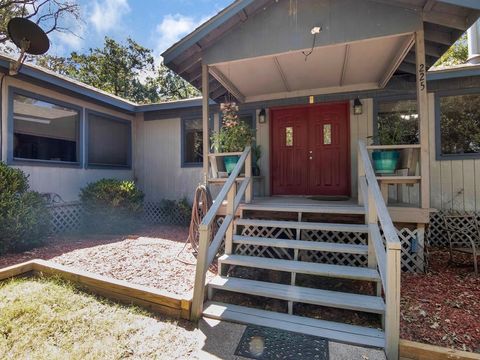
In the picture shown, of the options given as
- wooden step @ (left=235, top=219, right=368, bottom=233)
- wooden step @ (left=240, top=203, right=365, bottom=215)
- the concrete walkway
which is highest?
wooden step @ (left=240, top=203, right=365, bottom=215)

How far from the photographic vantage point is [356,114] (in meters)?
5.77

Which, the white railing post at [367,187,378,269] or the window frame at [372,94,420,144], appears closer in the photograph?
the white railing post at [367,187,378,269]

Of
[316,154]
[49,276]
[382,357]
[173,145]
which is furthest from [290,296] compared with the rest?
[173,145]

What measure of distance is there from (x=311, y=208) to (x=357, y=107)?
9.95 ft

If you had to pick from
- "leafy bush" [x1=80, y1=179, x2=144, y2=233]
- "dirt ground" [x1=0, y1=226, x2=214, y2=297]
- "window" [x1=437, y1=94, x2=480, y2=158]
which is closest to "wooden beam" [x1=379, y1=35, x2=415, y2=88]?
"window" [x1=437, y1=94, x2=480, y2=158]

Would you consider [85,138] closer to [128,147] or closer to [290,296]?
[128,147]

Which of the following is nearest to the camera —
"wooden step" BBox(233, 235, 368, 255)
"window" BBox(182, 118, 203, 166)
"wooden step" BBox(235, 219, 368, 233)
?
"wooden step" BBox(233, 235, 368, 255)

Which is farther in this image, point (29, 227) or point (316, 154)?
point (316, 154)

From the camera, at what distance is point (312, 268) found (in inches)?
115

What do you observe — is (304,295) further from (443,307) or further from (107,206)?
(107,206)

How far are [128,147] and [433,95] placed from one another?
7.45 meters

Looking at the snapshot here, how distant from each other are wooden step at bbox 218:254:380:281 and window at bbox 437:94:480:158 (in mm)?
4108

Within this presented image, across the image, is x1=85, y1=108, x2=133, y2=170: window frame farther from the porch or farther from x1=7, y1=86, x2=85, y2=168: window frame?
the porch

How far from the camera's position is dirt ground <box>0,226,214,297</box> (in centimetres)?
332
